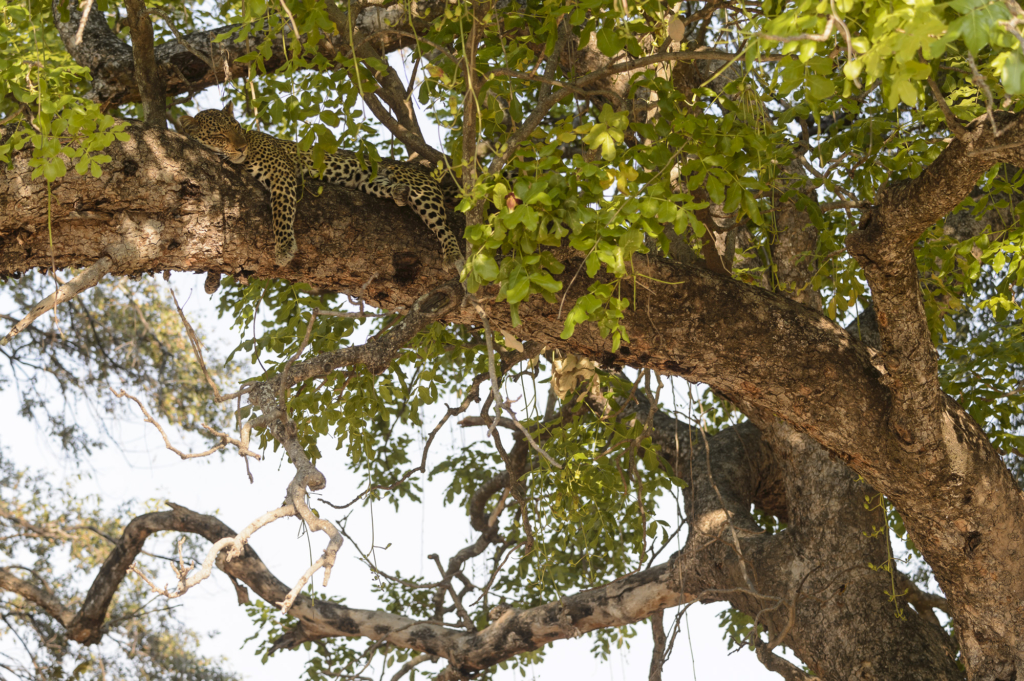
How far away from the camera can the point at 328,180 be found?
2.79 meters

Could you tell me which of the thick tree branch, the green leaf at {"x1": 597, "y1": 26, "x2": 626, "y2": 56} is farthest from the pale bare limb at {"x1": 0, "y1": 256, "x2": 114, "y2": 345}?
the green leaf at {"x1": 597, "y1": 26, "x2": 626, "y2": 56}

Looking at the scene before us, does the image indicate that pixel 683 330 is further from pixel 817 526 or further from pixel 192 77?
pixel 192 77

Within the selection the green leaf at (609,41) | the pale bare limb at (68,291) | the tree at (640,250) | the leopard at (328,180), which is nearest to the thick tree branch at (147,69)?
the tree at (640,250)

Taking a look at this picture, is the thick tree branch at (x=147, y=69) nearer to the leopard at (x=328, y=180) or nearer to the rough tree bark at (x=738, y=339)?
the leopard at (x=328, y=180)

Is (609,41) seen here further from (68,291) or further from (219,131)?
(219,131)

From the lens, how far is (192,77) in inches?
156

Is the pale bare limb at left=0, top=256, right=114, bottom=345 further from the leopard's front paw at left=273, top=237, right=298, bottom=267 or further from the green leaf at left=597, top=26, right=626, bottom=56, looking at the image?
the green leaf at left=597, top=26, right=626, bottom=56

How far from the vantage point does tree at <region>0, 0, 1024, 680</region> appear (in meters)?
1.99

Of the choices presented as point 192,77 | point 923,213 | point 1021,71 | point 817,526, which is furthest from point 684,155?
point 192,77

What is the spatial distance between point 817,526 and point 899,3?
2.79m

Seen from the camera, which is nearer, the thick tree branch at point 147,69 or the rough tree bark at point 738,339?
the rough tree bark at point 738,339

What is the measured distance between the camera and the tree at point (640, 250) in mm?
1987

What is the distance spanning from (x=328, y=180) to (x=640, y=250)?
1267 millimetres

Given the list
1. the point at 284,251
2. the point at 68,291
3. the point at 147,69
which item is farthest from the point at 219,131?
Result: the point at 68,291
